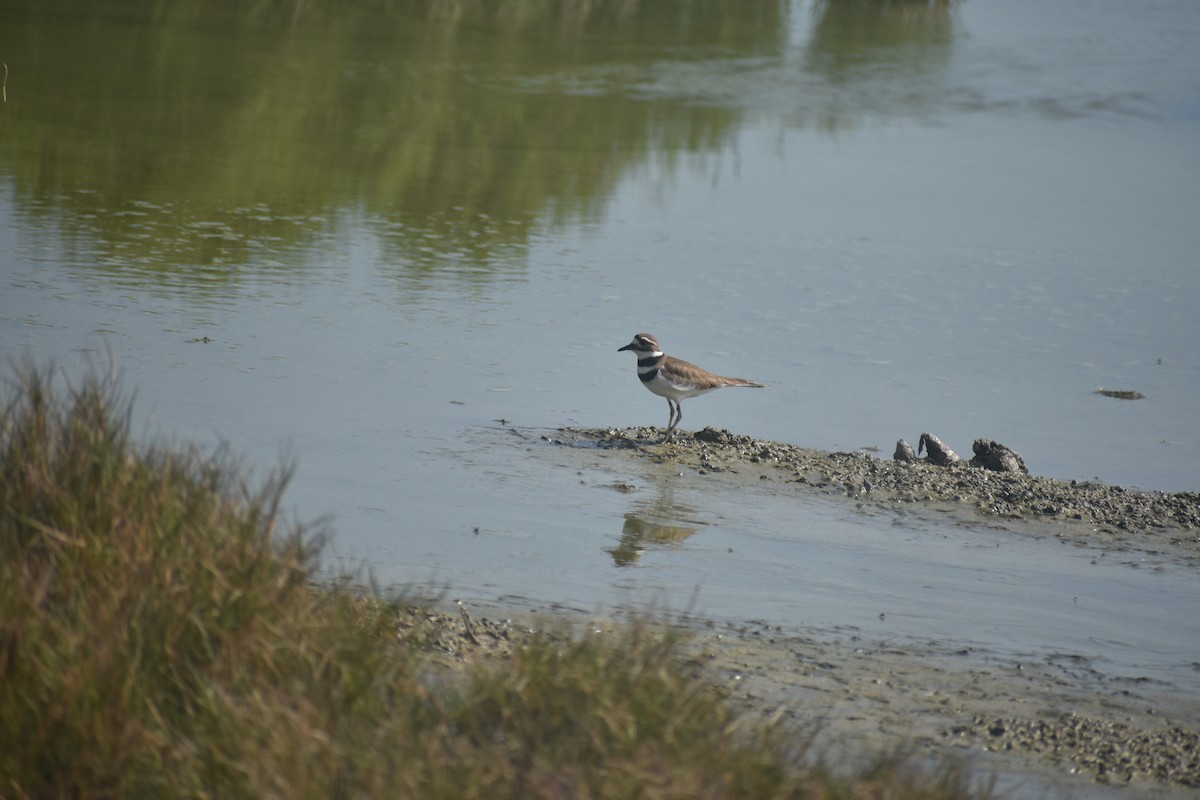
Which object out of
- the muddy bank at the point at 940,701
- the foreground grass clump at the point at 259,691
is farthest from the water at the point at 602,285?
the foreground grass clump at the point at 259,691

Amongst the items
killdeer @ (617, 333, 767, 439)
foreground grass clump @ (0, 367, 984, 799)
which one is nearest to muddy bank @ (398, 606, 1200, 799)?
foreground grass clump @ (0, 367, 984, 799)

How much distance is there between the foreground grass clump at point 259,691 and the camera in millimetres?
3627

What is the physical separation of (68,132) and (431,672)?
41.2ft

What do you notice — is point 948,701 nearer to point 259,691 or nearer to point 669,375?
point 259,691

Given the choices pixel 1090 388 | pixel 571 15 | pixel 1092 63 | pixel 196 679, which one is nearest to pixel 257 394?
pixel 196 679

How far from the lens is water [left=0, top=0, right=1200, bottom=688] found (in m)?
7.07

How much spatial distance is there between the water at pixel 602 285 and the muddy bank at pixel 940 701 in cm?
35

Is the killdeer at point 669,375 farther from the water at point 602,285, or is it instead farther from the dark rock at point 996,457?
the dark rock at point 996,457

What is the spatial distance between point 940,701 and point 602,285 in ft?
25.3

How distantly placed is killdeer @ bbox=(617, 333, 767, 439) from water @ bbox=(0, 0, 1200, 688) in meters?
0.45

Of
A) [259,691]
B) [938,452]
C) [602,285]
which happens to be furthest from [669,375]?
[259,691]

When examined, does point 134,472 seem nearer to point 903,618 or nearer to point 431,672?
point 431,672

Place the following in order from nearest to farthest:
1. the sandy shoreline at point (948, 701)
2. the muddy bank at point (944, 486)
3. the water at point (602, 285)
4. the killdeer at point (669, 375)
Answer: the sandy shoreline at point (948, 701), the water at point (602, 285), the muddy bank at point (944, 486), the killdeer at point (669, 375)

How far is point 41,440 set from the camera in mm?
4809
